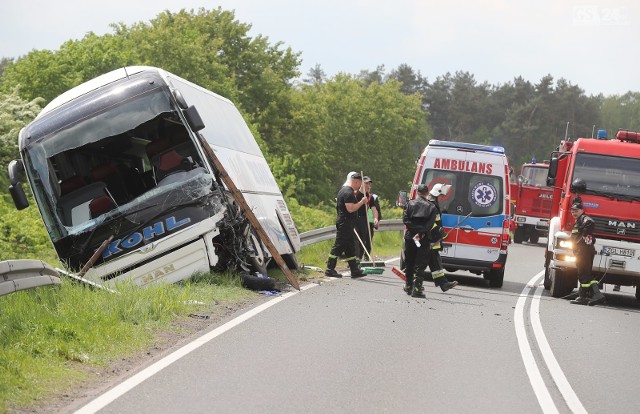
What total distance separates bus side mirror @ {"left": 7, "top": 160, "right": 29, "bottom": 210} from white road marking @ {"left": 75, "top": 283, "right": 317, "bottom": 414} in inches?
131

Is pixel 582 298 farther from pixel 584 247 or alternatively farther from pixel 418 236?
pixel 418 236

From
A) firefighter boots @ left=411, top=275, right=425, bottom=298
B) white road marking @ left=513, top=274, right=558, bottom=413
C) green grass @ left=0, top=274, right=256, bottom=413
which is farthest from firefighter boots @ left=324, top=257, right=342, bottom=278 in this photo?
green grass @ left=0, top=274, right=256, bottom=413

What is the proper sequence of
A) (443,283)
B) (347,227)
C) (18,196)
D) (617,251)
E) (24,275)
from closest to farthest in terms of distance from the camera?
(24,275) → (18,196) → (443,283) → (617,251) → (347,227)

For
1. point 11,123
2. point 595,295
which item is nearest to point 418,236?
point 595,295

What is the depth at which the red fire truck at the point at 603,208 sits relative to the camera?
16.1 m

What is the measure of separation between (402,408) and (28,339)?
3465 mm

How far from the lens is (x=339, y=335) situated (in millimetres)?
10477

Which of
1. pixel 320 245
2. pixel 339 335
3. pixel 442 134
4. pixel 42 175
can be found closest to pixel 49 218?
pixel 42 175

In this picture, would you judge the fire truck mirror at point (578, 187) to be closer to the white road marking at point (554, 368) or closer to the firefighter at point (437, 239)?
the firefighter at point (437, 239)

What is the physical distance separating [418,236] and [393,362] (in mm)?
6397

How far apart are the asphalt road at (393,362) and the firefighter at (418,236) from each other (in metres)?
0.48

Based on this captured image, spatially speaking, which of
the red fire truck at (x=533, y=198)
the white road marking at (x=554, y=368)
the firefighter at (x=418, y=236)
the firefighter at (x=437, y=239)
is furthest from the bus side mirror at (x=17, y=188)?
the red fire truck at (x=533, y=198)

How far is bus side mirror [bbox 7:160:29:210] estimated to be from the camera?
42.4 feet

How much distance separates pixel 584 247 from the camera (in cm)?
1593
